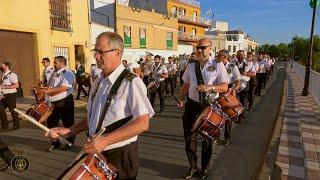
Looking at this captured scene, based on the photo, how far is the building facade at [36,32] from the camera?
49.4ft

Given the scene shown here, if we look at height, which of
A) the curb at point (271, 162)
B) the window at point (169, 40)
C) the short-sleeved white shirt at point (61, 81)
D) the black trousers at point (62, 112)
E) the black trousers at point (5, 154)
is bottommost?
the curb at point (271, 162)

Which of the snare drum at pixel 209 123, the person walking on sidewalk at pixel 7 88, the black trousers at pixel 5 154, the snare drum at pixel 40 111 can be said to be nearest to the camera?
the snare drum at pixel 209 123

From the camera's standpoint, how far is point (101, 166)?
2.81 metres

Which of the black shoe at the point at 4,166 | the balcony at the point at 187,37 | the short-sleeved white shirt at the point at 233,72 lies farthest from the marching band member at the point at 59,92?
the balcony at the point at 187,37

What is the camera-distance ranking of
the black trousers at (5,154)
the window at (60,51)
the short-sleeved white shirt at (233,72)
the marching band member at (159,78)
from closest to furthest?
1. the black trousers at (5,154)
2. the short-sleeved white shirt at (233,72)
3. the marching band member at (159,78)
4. the window at (60,51)

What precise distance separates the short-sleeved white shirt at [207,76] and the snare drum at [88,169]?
2.76m

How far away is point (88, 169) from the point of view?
107 inches

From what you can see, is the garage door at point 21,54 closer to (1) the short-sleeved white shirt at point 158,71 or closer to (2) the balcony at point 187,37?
(1) the short-sleeved white shirt at point 158,71

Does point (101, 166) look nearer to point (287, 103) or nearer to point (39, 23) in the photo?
point (287, 103)

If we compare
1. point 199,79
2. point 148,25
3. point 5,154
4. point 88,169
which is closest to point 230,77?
point 199,79

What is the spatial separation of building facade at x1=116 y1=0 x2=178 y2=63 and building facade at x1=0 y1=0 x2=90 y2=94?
10.9m

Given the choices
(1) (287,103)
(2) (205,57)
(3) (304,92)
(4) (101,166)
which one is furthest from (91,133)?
(3) (304,92)

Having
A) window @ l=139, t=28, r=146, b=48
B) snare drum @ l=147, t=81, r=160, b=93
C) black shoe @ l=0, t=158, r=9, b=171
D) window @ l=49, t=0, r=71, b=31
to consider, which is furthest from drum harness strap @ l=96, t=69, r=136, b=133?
A: window @ l=139, t=28, r=146, b=48

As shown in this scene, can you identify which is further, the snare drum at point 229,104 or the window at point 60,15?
the window at point 60,15
